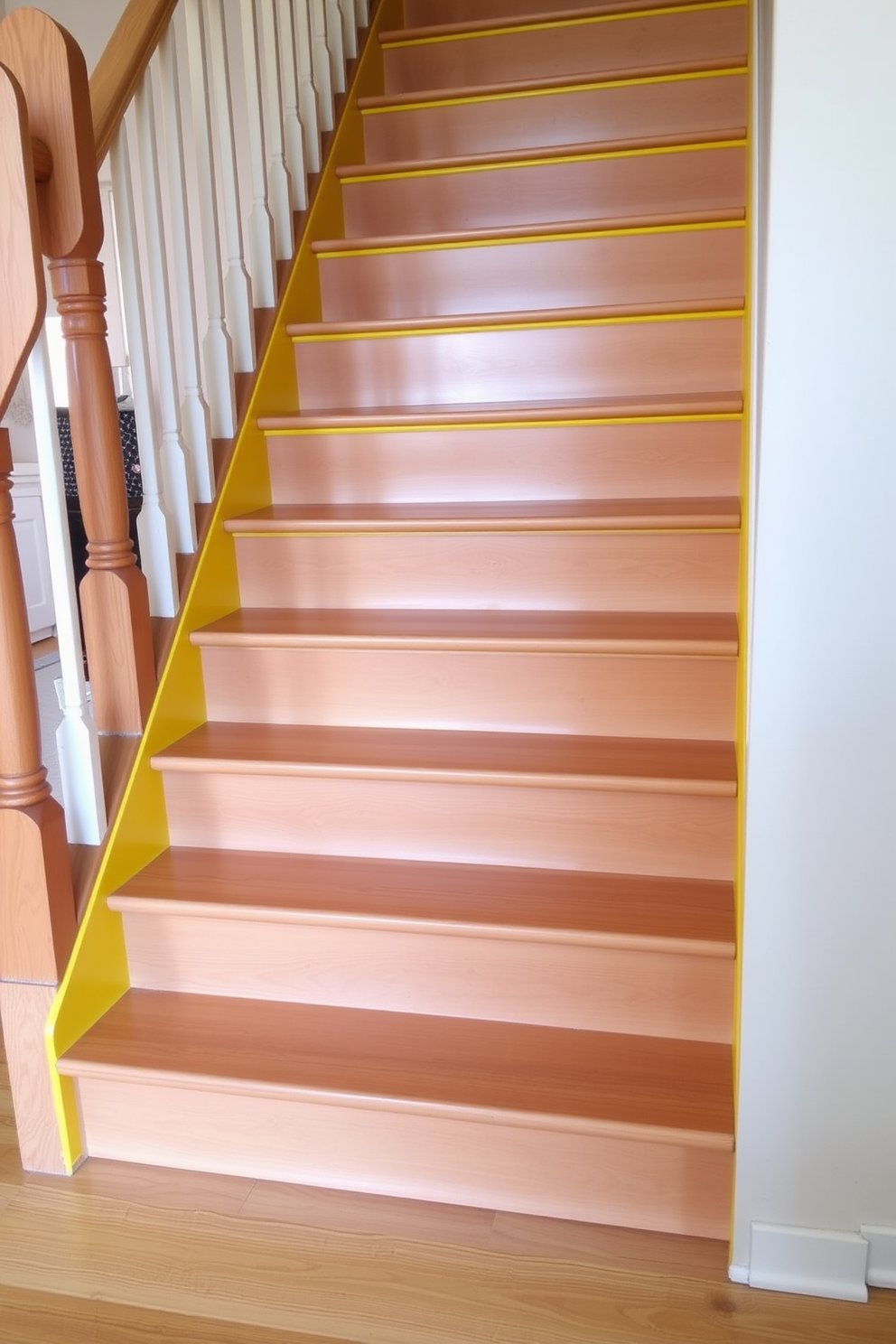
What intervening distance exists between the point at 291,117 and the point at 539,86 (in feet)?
2.08

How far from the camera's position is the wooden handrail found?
5.81 feet

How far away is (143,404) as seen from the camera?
1950mm

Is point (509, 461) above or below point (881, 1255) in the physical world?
above

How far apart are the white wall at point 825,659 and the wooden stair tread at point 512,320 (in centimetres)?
106

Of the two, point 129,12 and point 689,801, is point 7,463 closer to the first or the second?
point 129,12

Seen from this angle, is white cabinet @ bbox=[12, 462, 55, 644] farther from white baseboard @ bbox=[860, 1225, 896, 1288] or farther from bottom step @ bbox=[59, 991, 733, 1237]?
white baseboard @ bbox=[860, 1225, 896, 1288]

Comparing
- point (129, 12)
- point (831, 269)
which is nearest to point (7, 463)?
point (129, 12)

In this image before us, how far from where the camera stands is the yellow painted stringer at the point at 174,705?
173cm

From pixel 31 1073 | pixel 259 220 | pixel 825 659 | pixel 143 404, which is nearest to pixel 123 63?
pixel 143 404

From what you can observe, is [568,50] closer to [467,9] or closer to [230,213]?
[467,9]

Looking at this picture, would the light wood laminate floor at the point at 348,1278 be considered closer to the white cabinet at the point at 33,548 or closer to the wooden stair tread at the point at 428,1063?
the wooden stair tread at the point at 428,1063

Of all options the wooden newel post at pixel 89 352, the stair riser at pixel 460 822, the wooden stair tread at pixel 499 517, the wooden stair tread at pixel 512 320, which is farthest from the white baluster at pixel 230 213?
the stair riser at pixel 460 822

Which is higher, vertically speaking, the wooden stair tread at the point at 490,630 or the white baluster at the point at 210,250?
the white baluster at the point at 210,250

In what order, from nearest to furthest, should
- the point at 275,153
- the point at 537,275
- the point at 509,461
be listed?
1. the point at 509,461
2. the point at 537,275
3. the point at 275,153
